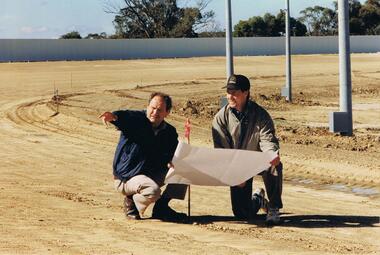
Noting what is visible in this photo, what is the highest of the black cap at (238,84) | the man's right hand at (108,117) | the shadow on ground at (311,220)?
the black cap at (238,84)

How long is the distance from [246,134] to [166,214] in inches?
46.6

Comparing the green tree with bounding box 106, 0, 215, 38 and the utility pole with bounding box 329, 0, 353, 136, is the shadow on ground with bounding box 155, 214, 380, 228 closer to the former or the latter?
the utility pole with bounding box 329, 0, 353, 136

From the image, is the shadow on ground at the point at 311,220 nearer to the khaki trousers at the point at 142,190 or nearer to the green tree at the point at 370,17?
the khaki trousers at the point at 142,190

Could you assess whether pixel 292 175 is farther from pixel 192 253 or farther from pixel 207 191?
pixel 192 253

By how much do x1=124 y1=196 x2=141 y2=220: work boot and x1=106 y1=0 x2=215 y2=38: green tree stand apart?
7830 centimetres

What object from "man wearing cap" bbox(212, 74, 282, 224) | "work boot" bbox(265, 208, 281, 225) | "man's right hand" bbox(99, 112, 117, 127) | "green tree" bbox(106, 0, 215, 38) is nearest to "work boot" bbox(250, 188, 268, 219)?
"man wearing cap" bbox(212, 74, 282, 224)

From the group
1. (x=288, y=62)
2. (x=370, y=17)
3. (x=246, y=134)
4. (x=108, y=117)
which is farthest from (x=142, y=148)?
(x=370, y=17)

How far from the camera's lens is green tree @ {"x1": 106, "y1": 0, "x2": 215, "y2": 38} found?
288 ft

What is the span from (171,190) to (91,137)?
8900 millimetres

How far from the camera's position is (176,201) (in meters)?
10.6

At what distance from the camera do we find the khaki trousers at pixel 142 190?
29.5 feet

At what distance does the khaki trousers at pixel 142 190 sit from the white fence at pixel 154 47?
1865 inches

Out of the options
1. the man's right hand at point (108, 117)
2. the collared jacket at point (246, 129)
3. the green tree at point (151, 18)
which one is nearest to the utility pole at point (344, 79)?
the collared jacket at point (246, 129)

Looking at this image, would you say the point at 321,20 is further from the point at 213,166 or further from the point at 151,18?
the point at 213,166
